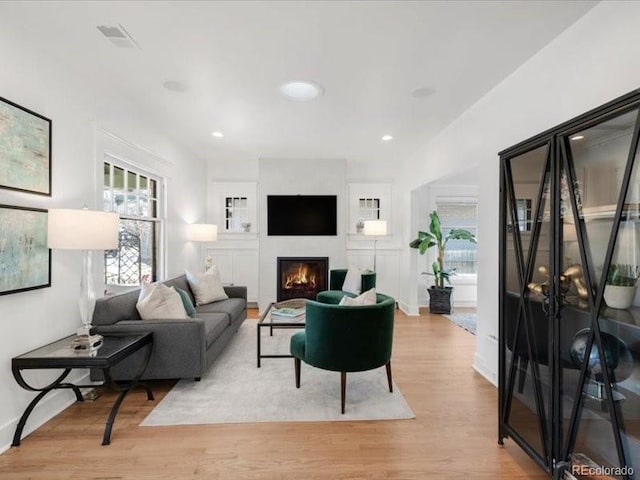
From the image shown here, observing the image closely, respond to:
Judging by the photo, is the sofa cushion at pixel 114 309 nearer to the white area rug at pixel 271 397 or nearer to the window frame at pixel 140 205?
the window frame at pixel 140 205

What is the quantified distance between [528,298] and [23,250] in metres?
3.28

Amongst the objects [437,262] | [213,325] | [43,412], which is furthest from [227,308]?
[437,262]

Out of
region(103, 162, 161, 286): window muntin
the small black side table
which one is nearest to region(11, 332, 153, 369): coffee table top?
the small black side table

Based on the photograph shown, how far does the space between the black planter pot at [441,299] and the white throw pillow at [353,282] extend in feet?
5.56

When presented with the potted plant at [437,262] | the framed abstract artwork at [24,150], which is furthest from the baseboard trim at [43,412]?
the potted plant at [437,262]

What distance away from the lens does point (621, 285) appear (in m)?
1.40

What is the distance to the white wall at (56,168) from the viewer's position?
6.96 feet

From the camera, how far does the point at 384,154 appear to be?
5598 millimetres

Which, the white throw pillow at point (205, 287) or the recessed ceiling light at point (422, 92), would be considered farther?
the white throw pillow at point (205, 287)

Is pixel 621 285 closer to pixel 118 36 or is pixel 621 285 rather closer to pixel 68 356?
pixel 68 356

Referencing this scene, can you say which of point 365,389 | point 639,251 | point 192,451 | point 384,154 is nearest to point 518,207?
point 639,251

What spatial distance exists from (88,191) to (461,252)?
6113 millimetres

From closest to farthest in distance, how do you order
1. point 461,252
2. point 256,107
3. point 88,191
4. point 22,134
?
point 22,134
point 88,191
point 256,107
point 461,252

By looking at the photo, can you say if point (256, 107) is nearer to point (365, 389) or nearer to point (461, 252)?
point (365, 389)
